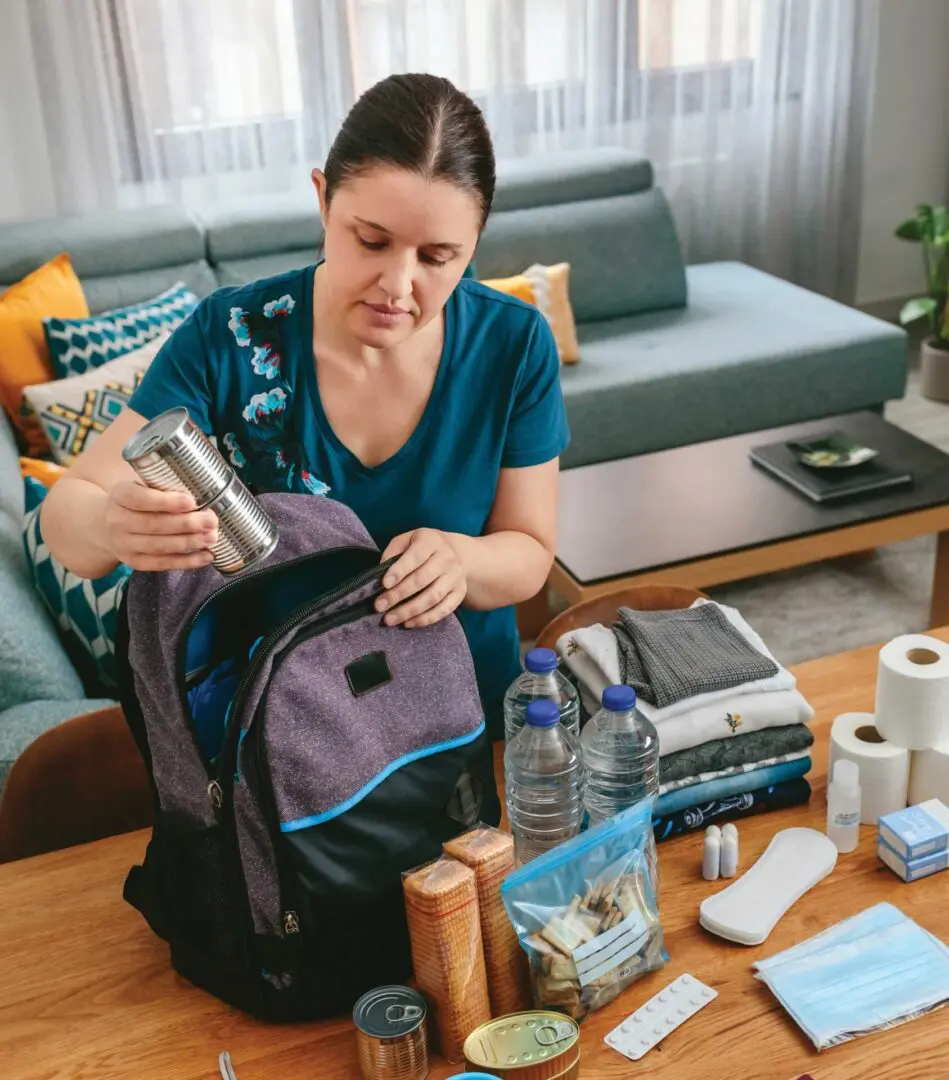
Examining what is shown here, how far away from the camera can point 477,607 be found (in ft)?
4.04

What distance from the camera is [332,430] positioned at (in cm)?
124

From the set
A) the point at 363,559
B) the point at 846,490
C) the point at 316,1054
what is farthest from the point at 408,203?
the point at 846,490

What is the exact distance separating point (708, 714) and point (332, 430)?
0.46m

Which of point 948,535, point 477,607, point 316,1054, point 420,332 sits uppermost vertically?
point 420,332

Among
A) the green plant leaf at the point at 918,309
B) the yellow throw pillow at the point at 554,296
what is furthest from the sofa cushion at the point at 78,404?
the green plant leaf at the point at 918,309

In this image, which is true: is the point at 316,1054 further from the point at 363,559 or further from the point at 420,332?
the point at 420,332

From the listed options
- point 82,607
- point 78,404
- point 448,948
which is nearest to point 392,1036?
point 448,948

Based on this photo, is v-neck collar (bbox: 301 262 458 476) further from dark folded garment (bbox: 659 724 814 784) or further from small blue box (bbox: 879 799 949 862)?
small blue box (bbox: 879 799 949 862)

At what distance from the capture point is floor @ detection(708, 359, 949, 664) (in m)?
2.92

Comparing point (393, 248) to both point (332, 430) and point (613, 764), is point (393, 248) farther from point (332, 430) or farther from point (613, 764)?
point (613, 764)

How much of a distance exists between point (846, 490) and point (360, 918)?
6.48 ft

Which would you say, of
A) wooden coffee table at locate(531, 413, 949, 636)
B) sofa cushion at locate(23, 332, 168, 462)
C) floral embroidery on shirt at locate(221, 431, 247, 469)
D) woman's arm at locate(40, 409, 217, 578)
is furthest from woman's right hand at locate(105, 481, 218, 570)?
sofa cushion at locate(23, 332, 168, 462)

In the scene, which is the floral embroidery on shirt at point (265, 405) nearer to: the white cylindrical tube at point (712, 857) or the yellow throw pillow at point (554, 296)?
the white cylindrical tube at point (712, 857)

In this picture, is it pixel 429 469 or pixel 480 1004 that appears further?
pixel 429 469
